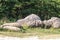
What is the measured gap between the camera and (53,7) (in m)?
23.4

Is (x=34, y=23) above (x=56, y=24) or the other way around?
above

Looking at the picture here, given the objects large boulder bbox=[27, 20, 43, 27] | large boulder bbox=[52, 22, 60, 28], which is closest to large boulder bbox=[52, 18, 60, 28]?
large boulder bbox=[52, 22, 60, 28]

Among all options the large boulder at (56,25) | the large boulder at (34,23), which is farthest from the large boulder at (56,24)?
the large boulder at (34,23)

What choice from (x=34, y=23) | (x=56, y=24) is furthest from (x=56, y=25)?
(x=34, y=23)

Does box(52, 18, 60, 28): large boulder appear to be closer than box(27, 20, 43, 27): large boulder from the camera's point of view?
No

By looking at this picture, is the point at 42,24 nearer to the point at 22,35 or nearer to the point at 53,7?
the point at 22,35

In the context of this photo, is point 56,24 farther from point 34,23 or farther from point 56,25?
point 34,23

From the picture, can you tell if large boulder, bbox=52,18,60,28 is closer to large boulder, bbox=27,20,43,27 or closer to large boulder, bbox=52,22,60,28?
large boulder, bbox=52,22,60,28

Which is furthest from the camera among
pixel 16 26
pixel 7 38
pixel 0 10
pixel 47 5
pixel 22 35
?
pixel 47 5

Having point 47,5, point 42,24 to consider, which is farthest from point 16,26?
point 47,5

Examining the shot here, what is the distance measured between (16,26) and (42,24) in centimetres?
185

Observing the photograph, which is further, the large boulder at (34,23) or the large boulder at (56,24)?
the large boulder at (56,24)

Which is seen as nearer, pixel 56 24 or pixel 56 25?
pixel 56 25

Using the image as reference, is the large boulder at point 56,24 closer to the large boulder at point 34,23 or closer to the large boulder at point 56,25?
the large boulder at point 56,25
